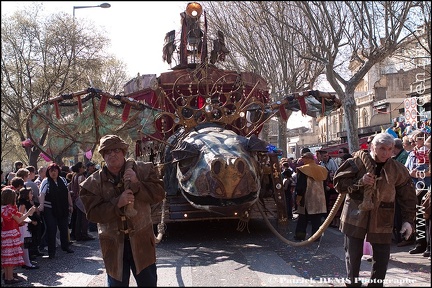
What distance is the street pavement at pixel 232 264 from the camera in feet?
20.1

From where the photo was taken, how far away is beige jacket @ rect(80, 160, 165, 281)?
461 cm

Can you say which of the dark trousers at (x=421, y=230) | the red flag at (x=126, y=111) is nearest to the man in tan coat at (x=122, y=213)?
the dark trousers at (x=421, y=230)

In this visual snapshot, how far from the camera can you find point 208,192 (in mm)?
7867

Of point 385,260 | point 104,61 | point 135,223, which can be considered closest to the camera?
point 135,223

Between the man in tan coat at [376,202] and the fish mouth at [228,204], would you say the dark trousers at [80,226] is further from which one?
the man in tan coat at [376,202]

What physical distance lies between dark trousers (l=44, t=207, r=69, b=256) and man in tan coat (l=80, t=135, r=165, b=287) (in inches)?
164

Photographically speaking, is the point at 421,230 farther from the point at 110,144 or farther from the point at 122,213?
the point at 110,144

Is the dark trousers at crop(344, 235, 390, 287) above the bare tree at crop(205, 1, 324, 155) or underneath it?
underneath

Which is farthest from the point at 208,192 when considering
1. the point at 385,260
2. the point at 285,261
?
the point at 385,260

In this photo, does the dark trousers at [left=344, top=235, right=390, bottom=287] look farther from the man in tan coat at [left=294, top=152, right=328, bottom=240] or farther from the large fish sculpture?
the man in tan coat at [left=294, top=152, right=328, bottom=240]

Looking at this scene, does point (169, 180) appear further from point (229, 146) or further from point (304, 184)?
point (304, 184)

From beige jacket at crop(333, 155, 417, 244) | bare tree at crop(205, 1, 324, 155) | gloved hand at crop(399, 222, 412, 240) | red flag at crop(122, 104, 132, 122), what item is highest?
bare tree at crop(205, 1, 324, 155)

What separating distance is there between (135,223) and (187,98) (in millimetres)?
5402

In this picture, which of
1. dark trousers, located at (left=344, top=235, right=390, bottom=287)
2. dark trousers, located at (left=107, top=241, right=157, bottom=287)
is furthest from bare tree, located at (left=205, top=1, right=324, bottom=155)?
dark trousers, located at (left=107, top=241, right=157, bottom=287)
